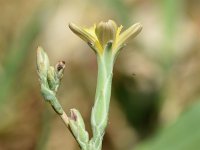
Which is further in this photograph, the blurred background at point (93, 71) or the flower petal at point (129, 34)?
the blurred background at point (93, 71)

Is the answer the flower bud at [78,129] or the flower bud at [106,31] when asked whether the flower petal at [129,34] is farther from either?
the flower bud at [78,129]

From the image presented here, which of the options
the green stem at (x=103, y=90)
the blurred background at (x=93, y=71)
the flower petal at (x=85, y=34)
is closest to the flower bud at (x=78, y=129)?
the green stem at (x=103, y=90)

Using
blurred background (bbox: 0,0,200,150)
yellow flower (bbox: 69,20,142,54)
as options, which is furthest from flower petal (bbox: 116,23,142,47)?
blurred background (bbox: 0,0,200,150)

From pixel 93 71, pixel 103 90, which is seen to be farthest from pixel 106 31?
pixel 93 71

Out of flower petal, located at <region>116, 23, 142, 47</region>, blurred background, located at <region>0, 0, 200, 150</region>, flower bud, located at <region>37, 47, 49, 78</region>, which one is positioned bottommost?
blurred background, located at <region>0, 0, 200, 150</region>

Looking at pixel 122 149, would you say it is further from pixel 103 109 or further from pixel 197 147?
pixel 103 109

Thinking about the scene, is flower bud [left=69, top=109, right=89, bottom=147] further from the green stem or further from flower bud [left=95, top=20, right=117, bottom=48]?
flower bud [left=95, top=20, right=117, bottom=48]

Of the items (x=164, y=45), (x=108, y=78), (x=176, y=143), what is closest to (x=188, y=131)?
(x=176, y=143)

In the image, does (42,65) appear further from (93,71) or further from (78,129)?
(93,71)
